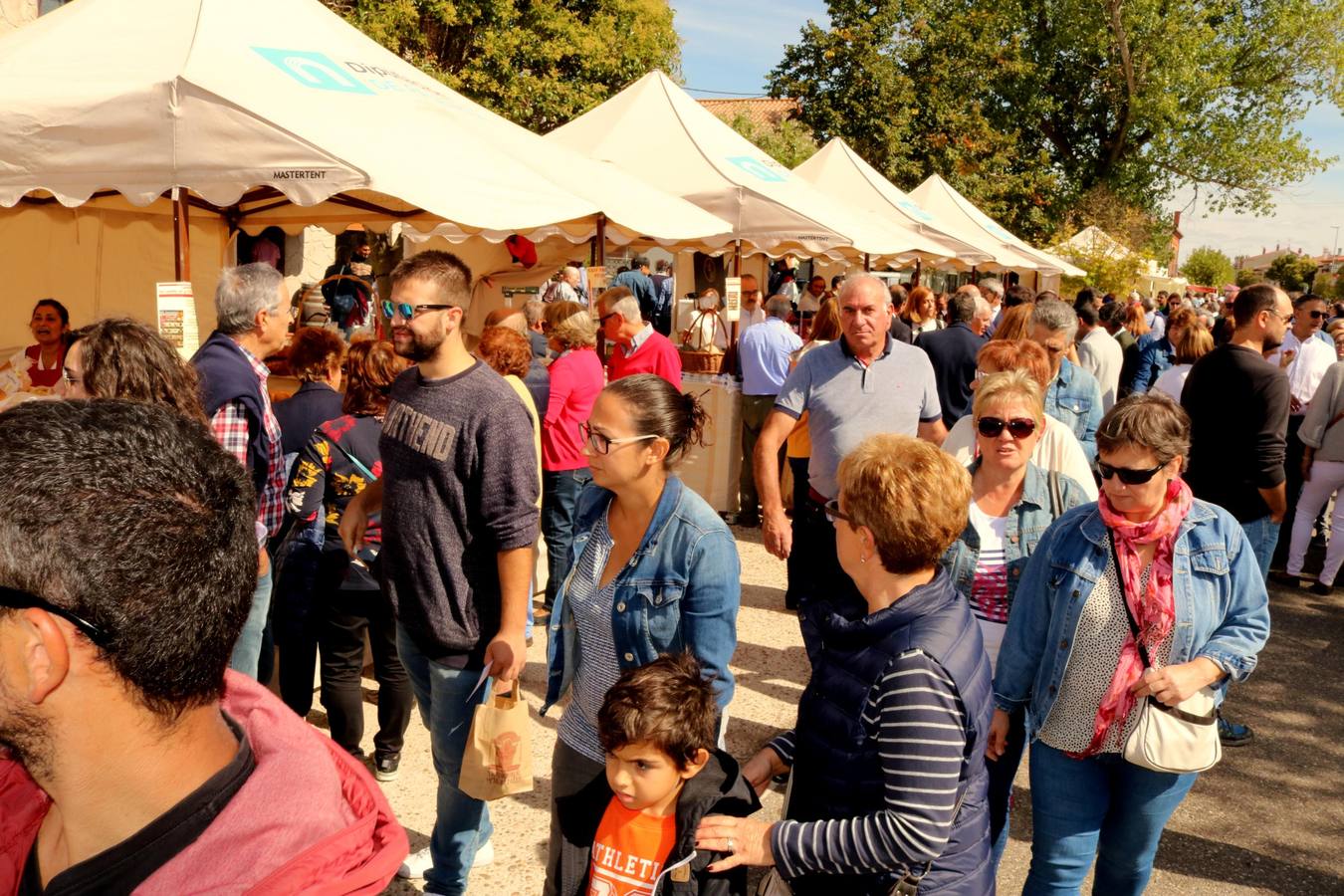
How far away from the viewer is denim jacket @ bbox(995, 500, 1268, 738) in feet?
9.07

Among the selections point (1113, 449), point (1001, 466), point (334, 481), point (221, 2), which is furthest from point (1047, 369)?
point (221, 2)

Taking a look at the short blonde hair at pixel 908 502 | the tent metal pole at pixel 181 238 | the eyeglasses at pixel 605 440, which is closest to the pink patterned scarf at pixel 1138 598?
the short blonde hair at pixel 908 502

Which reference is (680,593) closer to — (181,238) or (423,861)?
(423,861)

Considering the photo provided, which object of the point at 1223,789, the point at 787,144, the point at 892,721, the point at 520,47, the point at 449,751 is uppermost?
the point at 787,144

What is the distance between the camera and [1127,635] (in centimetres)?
280

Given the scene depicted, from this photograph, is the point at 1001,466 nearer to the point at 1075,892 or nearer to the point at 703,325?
the point at 1075,892

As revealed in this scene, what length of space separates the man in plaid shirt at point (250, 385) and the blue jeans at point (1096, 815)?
8.40 feet

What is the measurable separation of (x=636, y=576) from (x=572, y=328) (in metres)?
3.82

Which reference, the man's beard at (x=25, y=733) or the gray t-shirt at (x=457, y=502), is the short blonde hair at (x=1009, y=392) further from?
the man's beard at (x=25, y=733)

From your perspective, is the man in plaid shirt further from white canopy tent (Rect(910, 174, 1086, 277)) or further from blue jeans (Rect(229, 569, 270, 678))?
white canopy tent (Rect(910, 174, 1086, 277))

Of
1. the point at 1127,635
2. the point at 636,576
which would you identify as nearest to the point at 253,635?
the point at 636,576

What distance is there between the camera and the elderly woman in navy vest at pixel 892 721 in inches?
78.4

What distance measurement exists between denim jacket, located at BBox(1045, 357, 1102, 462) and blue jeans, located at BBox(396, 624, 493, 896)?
3.43 m

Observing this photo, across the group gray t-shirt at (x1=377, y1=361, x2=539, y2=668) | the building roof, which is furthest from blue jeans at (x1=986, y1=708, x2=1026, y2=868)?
the building roof
